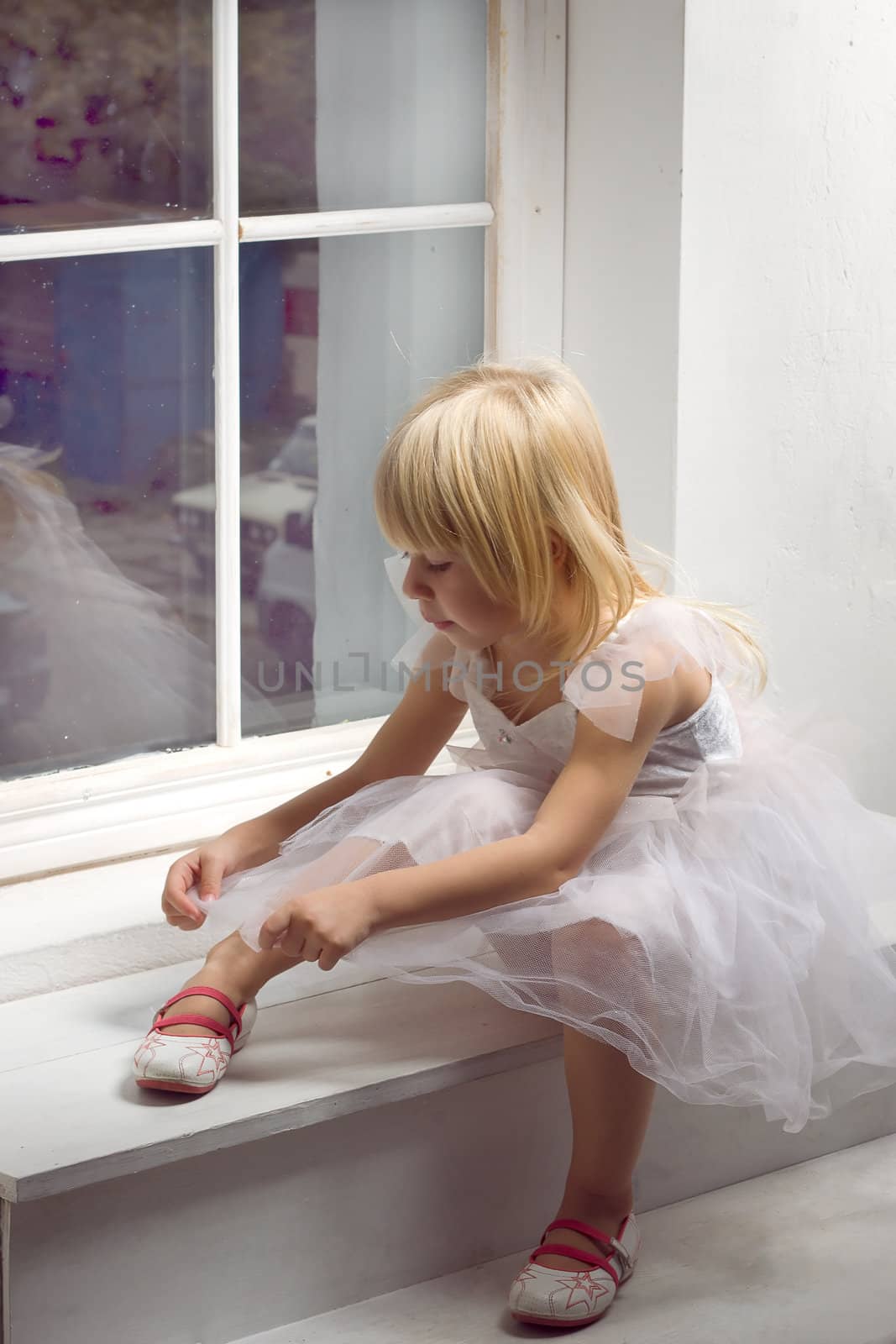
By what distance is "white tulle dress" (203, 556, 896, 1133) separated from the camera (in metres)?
1.24

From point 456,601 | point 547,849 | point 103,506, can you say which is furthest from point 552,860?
point 103,506

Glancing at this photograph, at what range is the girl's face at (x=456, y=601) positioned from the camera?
127 centimetres

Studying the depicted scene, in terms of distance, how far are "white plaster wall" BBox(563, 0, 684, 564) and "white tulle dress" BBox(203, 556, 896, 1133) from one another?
1.07ft

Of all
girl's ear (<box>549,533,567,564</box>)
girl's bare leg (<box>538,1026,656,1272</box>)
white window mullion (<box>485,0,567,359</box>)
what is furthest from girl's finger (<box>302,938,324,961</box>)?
white window mullion (<box>485,0,567,359</box>)

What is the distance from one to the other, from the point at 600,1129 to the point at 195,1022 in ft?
1.10

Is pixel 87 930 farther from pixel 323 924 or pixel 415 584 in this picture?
pixel 415 584

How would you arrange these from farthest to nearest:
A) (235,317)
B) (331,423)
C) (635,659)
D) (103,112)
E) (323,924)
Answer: (331,423) < (235,317) < (103,112) < (635,659) < (323,924)

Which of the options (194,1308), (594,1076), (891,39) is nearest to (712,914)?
(594,1076)

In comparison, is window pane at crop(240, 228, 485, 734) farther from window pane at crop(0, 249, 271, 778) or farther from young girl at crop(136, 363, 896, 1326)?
young girl at crop(136, 363, 896, 1326)

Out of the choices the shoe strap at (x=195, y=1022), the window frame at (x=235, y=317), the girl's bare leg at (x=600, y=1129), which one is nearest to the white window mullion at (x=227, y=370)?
the window frame at (x=235, y=317)

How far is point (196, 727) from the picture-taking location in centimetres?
164

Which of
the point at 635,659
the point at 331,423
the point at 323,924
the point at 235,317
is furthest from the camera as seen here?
the point at 331,423

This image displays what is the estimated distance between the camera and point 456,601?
128cm

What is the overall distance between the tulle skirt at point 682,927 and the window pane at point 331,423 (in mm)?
335
